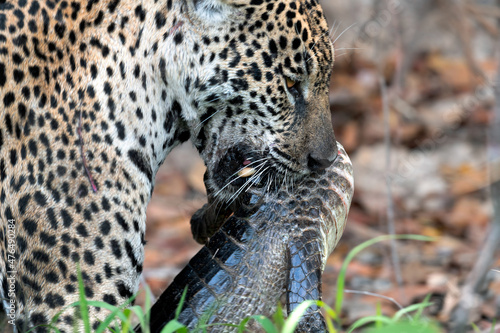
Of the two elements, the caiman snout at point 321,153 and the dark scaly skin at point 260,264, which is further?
the caiman snout at point 321,153

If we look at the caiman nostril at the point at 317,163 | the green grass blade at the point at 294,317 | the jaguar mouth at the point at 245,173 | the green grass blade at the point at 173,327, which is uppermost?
the jaguar mouth at the point at 245,173

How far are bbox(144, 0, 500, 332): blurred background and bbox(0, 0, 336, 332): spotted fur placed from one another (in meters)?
2.56

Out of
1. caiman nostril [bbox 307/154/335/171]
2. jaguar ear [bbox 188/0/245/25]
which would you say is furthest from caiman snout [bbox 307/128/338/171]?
jaguar ear [bbox 188/0/245/25]

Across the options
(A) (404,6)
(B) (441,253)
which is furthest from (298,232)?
(A) (404,6)

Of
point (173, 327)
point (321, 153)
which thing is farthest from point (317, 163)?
point (173, 327)

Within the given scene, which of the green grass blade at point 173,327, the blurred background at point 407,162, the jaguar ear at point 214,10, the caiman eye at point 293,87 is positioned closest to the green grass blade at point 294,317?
→ the green grass blade at point 173,327

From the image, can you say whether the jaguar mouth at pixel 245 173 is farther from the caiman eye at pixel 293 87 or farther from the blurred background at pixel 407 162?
the blurred background at pixel 407 162

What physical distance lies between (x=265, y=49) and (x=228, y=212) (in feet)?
3.54

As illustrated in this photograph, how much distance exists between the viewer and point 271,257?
4223 millimetres

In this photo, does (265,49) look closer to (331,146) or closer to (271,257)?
(331,146)

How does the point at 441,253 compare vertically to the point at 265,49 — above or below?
below

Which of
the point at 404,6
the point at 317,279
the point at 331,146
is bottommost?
the point at 317,279

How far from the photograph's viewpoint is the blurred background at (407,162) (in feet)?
26.1

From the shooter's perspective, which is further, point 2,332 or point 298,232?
point 2,332
